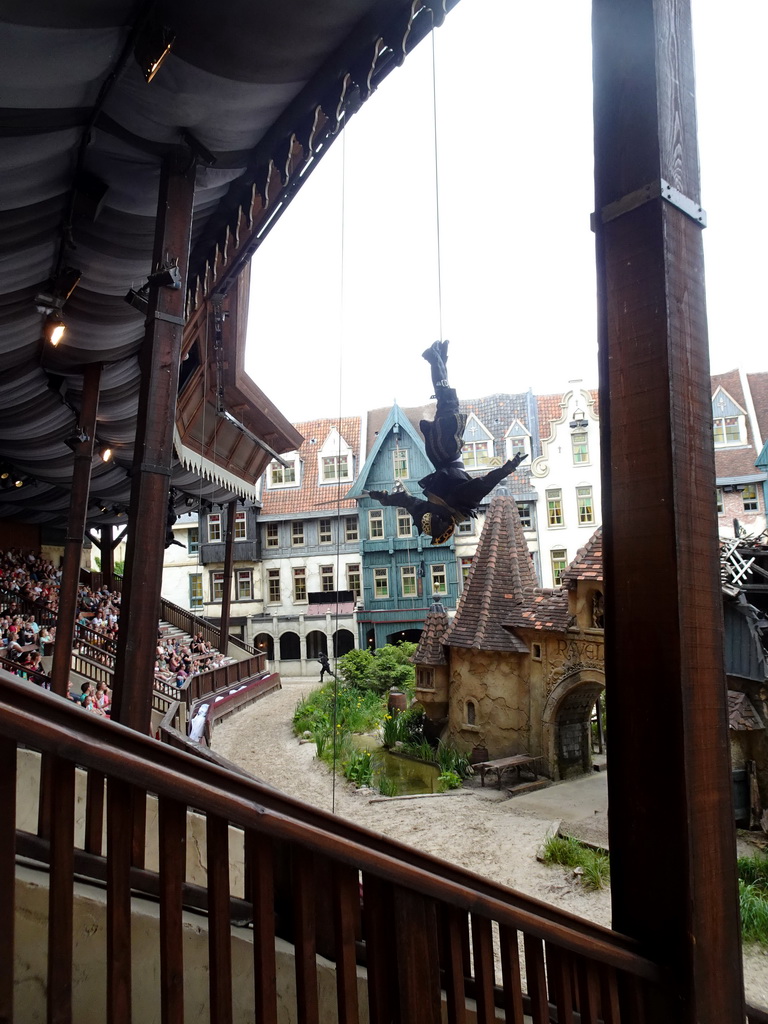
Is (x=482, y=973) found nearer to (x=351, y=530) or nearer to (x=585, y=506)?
(x=585, y=506)

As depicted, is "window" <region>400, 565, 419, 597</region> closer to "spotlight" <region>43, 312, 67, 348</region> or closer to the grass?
the grass

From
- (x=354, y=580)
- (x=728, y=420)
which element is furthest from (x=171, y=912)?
(x=354, y=580)

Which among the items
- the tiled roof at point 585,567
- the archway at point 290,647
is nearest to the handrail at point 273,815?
the tiled roof at point 585,567

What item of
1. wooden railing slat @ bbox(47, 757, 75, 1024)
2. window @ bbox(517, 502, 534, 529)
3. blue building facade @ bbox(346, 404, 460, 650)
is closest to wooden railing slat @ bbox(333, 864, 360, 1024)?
wooden railing slat @ bbox(47, 757, 75, 1024)

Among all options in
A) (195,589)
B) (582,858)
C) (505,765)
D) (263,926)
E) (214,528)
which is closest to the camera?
(263,926)

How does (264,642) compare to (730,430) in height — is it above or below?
below

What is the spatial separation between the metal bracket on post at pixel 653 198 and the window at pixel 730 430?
2210cm

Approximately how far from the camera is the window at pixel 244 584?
29.2 metres

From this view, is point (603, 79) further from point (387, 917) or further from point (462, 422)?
point (387, 917)

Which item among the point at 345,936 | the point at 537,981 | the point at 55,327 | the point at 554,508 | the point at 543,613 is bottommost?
the point at 537,981

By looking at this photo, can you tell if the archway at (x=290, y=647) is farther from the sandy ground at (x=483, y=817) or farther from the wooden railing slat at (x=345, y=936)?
the wooden railing slat at (x=345, y=936)

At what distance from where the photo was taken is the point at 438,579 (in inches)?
1042

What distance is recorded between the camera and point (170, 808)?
4.46 feet

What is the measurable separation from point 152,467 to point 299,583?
80.1ft
